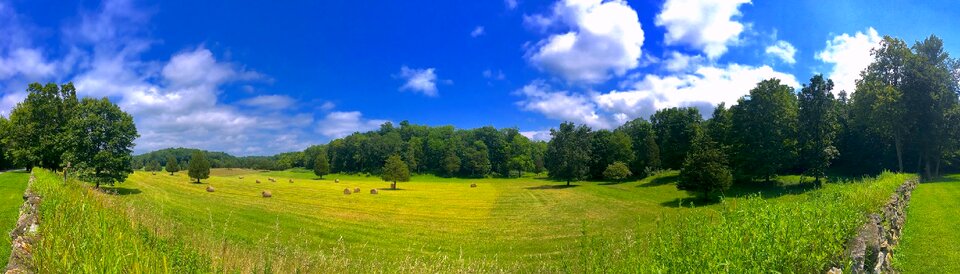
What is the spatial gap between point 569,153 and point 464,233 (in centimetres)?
4646

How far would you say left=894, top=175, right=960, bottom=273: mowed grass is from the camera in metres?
9.53

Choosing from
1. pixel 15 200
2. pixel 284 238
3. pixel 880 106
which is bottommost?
pixel 284 238

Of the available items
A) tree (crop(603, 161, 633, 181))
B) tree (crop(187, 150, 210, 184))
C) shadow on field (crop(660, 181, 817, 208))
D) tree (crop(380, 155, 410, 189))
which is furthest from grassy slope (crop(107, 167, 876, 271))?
tree (crop(603, 161, 633, 181))

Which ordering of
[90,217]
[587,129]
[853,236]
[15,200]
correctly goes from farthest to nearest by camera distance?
[587,129] → [15,200] → [90,217] → [853,236]

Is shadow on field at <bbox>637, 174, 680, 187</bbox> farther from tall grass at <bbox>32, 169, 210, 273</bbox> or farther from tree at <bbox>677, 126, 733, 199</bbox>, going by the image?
tall grass at <bbox>32, 169, 210, 273</bbox>

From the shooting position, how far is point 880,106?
42.2 meters

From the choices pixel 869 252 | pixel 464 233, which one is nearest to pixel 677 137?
pixel 464 233

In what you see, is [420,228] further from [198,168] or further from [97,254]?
[198,168]

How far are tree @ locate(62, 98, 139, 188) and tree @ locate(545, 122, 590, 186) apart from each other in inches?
2090

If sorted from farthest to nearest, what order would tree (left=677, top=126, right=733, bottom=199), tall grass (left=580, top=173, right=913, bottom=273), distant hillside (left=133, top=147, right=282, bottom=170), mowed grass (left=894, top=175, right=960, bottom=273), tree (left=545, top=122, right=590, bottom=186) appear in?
distant hillside (left=133, top=147, right=282, bottom=170)
tree (left=545, top=122, right=590, bottom=186)
tree (left=677, top=126, right=733, bottom=199)
mowed grass (left=894, top=175, right=960, bottom=273)
tall grass (left=580, top=173, right=913, bottom=273)

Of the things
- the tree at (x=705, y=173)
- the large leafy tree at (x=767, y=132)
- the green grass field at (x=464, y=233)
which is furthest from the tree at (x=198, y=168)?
the large leafy tree at (x=767, y=132)

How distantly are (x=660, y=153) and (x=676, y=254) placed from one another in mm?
79006

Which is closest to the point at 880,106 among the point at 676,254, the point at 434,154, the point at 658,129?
the point at 658,129

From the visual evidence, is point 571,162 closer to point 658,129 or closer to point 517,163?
point 658,129
